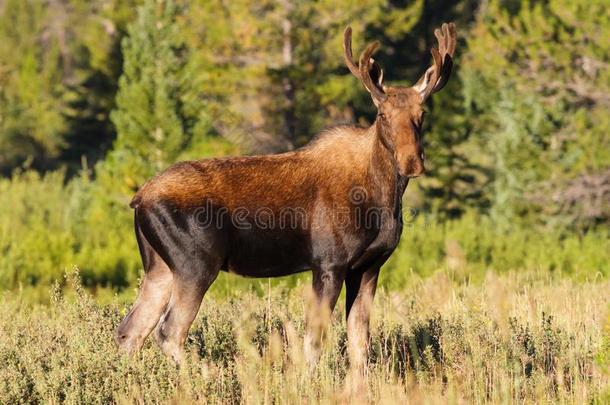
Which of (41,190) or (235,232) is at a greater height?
(235,232)

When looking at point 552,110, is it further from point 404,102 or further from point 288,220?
point 288,220

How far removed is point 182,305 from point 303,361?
3.46ft

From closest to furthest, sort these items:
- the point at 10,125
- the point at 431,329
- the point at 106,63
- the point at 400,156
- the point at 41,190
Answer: the point at 400,156, the point at 431,329, the point at 41,190, the point at 106,63, the point at 10,125

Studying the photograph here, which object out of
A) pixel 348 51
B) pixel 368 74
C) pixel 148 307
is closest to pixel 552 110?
pixel 348 51

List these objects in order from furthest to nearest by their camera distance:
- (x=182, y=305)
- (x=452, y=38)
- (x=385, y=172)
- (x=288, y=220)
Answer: (x=452, y=38), (x=385, y=172), (x=288, y=220), (x=182, y=305)

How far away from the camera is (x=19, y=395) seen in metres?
6.75

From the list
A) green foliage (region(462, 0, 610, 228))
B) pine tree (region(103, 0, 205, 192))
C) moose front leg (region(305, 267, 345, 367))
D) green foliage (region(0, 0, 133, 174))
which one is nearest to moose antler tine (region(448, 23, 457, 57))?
moose front leg (region(305, 267, 345, 367))

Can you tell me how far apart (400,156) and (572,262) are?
1080cm

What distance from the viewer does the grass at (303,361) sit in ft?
21.7

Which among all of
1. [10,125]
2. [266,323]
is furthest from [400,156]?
[10,125]

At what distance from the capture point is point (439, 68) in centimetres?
802

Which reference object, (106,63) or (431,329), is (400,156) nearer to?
(431,329)

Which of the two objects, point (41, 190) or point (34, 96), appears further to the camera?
point (34, 96)

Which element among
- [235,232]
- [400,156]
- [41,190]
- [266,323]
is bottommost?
[41,190]
